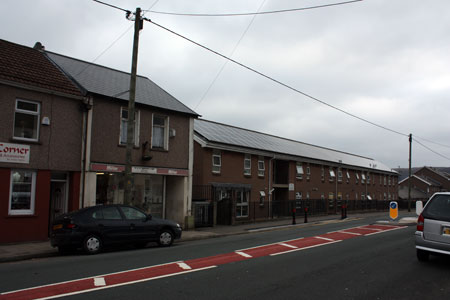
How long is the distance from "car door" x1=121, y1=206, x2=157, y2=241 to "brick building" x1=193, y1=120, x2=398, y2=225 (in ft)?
24.1

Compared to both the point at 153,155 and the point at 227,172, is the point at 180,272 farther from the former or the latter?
the point at 227,172

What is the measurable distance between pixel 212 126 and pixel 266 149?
4.54m

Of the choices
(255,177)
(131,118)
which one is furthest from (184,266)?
(255,177)

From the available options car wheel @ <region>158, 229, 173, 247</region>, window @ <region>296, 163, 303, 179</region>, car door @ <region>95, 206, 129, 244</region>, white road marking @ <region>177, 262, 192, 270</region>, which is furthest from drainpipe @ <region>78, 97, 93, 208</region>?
window @ <region>296, 163, 303, 179</region>

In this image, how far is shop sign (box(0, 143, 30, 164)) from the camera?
13.0 m

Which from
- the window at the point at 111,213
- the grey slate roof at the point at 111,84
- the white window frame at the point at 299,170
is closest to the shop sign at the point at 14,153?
the grey slate roof at the point at 111,84

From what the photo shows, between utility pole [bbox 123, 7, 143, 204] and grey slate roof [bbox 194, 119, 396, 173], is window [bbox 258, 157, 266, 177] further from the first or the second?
utility pole [bbox 123, 7, 143, 204]

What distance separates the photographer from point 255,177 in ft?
93.8

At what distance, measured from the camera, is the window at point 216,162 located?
24953mm

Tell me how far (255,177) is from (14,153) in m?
18.1

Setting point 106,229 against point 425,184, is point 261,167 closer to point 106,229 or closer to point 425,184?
point 106,229

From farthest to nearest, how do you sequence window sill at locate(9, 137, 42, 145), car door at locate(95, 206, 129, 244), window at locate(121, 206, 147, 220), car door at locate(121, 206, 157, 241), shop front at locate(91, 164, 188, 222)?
shop front at locate(91, 164, 188, 222)
window sill at locate(9, 137, 42, 145)
window at locate(121, 206, 147, 220)
car door at locate(121, 206, 157, 241)
car door at locate(95, 206, 129, 244)

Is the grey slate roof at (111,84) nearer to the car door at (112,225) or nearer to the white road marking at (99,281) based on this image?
the car door at (112,225)

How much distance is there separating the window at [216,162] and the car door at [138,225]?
1227 centimetres
